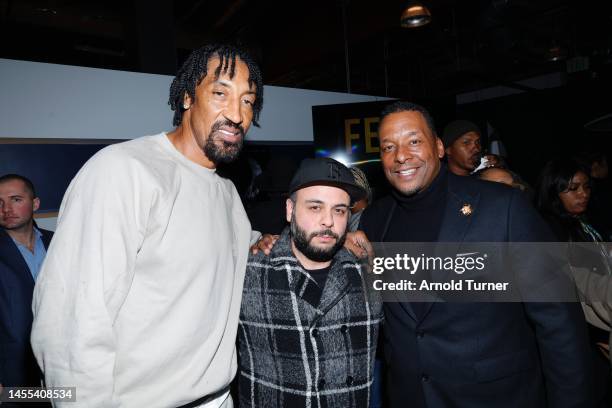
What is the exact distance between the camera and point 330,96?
174 inches

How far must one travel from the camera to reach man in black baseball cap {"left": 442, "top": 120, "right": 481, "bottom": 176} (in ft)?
12.1

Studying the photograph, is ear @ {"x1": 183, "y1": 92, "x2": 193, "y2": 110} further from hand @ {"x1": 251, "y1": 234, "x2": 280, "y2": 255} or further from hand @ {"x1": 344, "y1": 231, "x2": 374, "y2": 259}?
hand @ {"x1": 344, "y1": 231, "x2": 374, "y2": 259}

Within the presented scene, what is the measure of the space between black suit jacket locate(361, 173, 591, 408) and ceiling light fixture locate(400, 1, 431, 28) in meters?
3.93

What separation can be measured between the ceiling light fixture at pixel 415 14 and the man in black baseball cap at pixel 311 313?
12.7 ft

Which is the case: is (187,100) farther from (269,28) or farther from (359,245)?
(269,28)

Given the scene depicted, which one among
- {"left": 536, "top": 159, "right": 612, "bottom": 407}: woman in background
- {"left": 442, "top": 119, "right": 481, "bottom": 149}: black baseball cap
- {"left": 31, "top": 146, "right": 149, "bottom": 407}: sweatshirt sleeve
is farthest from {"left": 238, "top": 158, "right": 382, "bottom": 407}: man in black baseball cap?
{"left": 442, "top": 119, "right": 481, "bottom": 149}: black baseball cap

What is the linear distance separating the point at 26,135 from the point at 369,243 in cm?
262

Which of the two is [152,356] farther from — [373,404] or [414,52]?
[414,52]

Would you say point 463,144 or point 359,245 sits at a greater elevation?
point 463,144

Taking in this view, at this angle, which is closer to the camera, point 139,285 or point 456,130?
point 139,285

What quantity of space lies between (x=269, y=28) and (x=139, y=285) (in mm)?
5717

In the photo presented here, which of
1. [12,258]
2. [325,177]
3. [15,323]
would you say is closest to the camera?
[325,177]

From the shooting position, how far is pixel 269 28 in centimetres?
615

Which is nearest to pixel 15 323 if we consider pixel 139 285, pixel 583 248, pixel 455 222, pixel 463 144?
pixel 139 285
